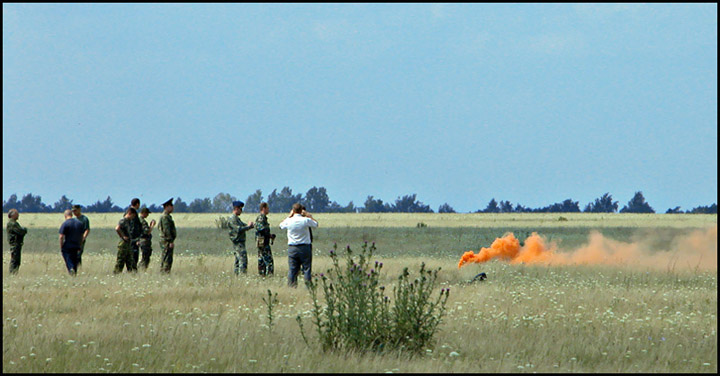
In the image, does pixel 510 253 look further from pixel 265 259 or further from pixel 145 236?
pixel 145 236

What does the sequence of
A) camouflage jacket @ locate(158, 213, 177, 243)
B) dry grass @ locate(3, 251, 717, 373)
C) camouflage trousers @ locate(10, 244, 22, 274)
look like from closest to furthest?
dry grass @ locate(3, 251, 717, 373)
camouflage jacket @ locate(158, 213, 177, 243)
camouflage trousers @ locate(10, 244, 22, 274)

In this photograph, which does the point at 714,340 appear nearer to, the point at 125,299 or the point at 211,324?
the point at 211,324

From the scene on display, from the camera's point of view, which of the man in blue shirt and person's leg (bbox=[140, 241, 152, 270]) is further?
person's leg (bbox=[140, 241, 152, 270])

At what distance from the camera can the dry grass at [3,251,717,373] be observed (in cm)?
887

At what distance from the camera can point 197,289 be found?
15.7m

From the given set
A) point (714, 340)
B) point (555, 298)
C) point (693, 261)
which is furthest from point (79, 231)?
point (693, 261)

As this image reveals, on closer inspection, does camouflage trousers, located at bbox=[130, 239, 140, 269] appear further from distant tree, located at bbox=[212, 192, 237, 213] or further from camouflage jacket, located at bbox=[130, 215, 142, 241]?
distant tree, located at bbox=[212, 192, 237, 213]

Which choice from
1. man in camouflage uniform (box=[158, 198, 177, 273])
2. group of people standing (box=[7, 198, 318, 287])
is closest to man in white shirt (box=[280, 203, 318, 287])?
group of people standing (box=[7, 198, 318, 287])

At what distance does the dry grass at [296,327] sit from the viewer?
8.87 metres

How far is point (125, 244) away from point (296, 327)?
8980 millimetres

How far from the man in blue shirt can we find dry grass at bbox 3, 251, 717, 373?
0.41 metres

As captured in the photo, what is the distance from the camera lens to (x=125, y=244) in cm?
1892

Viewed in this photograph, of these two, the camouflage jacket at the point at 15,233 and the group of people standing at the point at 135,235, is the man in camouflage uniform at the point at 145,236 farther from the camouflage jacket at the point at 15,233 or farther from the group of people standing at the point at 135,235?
the camouflage jacket at the point at 15,233

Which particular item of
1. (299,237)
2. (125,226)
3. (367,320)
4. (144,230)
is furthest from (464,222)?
(367,320)
